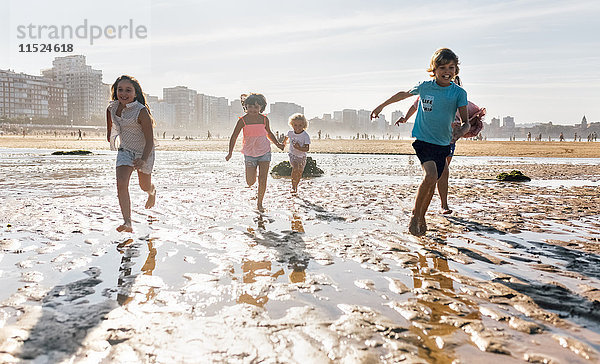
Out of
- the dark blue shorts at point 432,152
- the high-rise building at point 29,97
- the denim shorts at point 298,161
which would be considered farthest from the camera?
the high-rise building at point 29,97

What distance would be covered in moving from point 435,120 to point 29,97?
212 m

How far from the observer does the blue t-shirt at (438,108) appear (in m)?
4.76

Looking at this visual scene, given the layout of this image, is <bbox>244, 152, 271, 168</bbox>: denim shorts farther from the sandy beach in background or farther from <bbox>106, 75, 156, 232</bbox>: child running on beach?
the sandy beach in background

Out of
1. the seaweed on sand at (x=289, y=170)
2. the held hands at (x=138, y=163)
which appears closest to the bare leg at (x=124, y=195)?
the held hands at (x=138, y=163)

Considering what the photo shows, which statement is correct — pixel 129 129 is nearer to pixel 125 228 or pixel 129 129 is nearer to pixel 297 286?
pixel 125 228

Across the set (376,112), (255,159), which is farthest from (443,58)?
(255,159)

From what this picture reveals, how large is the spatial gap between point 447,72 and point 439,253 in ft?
6.54

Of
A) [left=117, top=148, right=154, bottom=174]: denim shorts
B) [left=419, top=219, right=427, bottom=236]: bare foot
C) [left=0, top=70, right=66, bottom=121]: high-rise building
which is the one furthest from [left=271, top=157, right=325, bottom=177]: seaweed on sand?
[left=0, top=70, right=66, bottom=121]: high-rise building

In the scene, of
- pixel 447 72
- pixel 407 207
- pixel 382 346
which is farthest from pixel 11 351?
pixel 407 207

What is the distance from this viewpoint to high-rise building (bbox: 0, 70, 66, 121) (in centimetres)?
17225

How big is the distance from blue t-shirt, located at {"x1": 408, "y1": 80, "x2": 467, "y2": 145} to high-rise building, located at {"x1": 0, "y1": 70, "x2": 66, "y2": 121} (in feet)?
669

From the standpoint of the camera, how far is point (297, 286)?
3.18m

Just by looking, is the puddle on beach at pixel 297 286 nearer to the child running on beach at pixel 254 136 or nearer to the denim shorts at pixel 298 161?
the child running on beach at pixel 254 136

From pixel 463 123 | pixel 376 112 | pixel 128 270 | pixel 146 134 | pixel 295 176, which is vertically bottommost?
pixel 128 270
